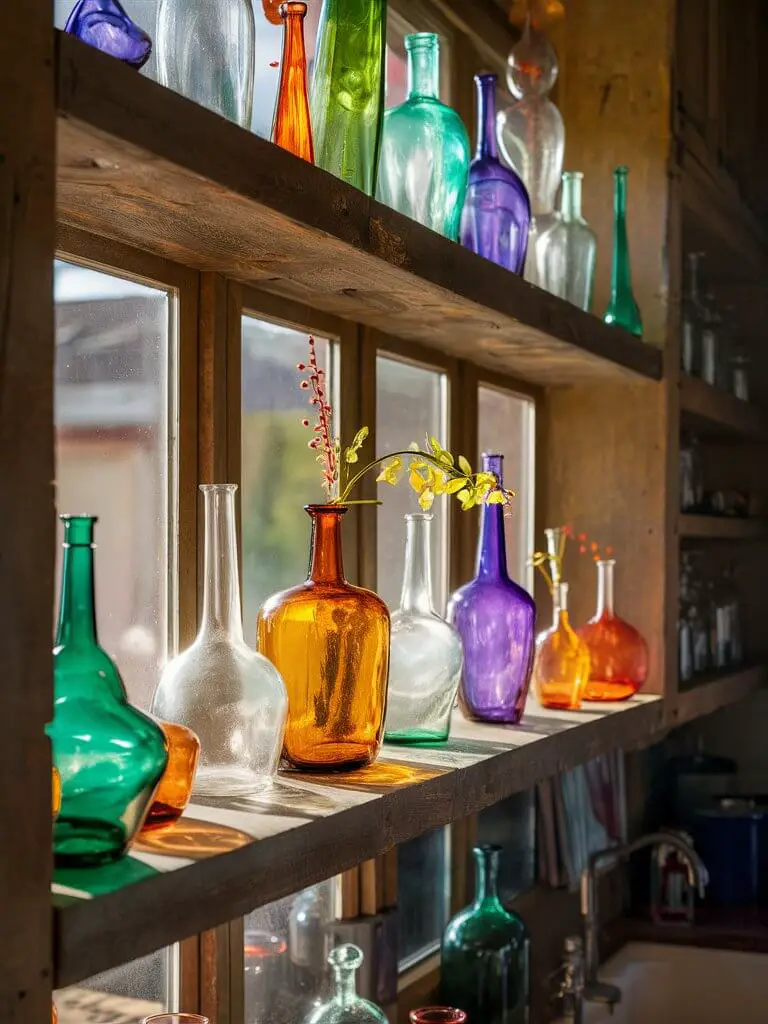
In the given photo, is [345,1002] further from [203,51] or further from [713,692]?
[713,692]

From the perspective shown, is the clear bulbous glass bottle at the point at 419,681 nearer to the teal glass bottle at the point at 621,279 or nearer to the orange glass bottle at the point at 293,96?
the orange glass bottle at the point at 293,96

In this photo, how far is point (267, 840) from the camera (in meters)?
0.93

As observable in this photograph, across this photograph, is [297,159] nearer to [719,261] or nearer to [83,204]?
[83,204]

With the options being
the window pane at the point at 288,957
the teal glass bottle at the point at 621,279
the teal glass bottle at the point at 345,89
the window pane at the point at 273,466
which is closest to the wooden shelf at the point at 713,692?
the teal glass bottle at the point at 621,279

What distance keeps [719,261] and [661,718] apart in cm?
116

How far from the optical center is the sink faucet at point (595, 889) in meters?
2.22

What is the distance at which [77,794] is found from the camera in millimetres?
857

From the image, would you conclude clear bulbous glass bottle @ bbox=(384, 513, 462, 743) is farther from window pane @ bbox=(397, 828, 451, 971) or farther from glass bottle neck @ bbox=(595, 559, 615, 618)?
glass bottle neck @ bbox=(595, 559, 615, 618)

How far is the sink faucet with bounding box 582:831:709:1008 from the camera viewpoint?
222 centimetres

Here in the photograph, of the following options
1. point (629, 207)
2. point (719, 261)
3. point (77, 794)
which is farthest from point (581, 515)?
point (77, 794)

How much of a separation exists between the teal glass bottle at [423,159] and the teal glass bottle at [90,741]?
63cm

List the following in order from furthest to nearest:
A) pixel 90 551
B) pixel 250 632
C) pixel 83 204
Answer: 1. pixel 250 632
2. pixel 83 204
3. pixel 90 551

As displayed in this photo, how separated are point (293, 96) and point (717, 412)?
57.7 inches

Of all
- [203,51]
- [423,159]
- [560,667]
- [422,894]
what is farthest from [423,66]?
[422,894]
